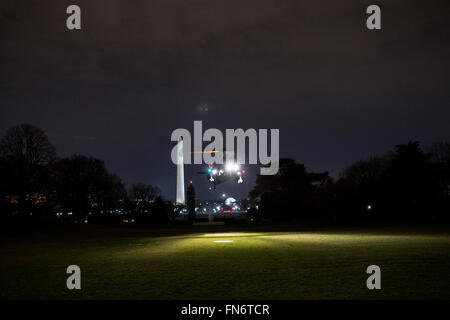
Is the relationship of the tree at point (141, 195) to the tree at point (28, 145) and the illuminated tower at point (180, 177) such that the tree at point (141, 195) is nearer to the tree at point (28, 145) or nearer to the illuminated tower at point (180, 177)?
the illuminated tower at point (180, 177)

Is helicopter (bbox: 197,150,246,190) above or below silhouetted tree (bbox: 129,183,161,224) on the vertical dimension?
above

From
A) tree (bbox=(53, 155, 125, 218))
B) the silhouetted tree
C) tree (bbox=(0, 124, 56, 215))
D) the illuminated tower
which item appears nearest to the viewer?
tree (bbox=(0, 124, 56, 215))

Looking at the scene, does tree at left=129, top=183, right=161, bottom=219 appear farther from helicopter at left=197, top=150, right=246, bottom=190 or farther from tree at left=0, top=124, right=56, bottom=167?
helicopter at left=197, top=150, right=246, bottom=190

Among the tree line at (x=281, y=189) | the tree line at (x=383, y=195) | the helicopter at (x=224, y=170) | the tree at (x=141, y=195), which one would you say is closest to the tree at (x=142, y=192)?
the tree at (x=141, y=195)

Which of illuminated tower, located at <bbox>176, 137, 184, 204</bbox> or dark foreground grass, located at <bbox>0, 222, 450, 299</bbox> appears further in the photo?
illuminated tower, located at <bbox>176, 137, 184, 204</bbox>

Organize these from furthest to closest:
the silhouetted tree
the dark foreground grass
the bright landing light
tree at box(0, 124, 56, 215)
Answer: the silhouetted tree < tree at box(0, 124, 56, 215) < the bright landing light < the dark foreground grass

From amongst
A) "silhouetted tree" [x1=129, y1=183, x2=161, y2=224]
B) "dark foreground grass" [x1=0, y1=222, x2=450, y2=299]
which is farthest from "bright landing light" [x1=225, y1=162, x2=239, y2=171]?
"silhouetted tree" [x1=129, y1=183, x2=161, y2=224]

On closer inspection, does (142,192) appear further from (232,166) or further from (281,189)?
(232,166)

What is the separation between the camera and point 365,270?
10.2m

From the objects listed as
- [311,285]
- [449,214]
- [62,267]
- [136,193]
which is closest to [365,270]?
[311,285]

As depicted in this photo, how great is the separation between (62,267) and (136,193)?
274ft

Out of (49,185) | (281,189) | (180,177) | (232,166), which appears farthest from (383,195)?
(180,177)
